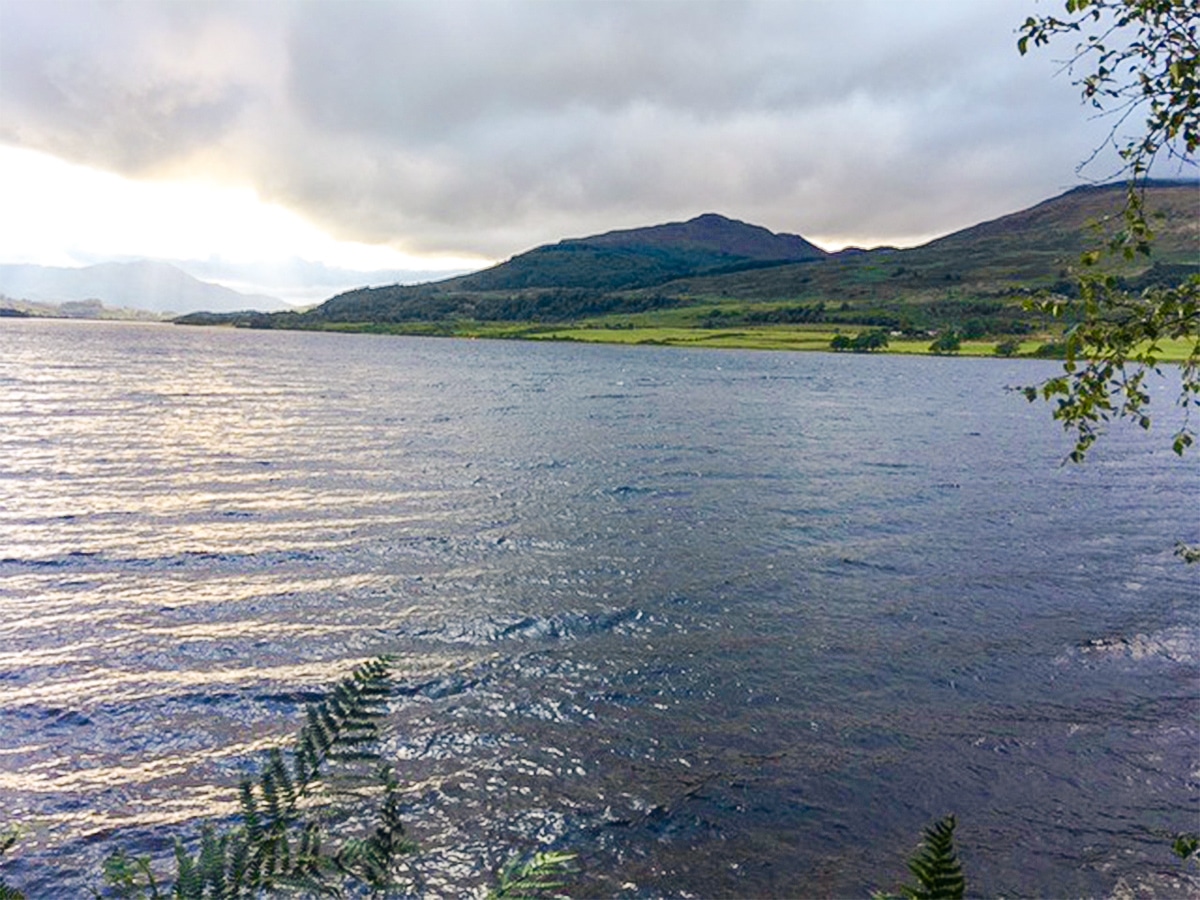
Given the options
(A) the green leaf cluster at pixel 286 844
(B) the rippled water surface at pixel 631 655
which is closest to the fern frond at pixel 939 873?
(A) the green leaf cluster at pixel 286 844

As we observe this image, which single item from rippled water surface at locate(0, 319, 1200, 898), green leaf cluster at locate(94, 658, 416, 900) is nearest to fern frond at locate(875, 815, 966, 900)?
green leaf cluster at locate(94, 658, 416, 900)

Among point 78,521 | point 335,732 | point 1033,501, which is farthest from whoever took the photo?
point 1033,501

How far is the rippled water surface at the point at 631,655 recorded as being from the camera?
11742mm


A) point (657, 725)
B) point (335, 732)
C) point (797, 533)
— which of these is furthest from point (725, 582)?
point (335, 732)

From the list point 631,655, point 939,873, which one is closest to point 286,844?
point 939,873

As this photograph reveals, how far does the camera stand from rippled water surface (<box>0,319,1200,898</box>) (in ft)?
38.5

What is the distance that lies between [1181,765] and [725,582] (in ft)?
39.1

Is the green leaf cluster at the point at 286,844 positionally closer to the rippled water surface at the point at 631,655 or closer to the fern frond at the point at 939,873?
the fern frond at the point at 939,873

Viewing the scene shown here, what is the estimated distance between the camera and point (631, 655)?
59.3 feet

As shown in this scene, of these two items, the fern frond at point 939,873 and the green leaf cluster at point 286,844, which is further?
the green leaf cluster at point 286,844

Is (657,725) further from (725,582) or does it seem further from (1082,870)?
(725,582)

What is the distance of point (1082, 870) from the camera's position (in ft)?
36.3

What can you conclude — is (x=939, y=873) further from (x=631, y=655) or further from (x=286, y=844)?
(x=631, y=655)

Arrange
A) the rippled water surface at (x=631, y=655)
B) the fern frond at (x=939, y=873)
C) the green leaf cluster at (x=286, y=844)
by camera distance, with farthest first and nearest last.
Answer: the rippled water surface at (x=631, y=655), the green leaf cluster at (x=286, y=844), the fern frond at (x=939, y=873)
